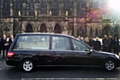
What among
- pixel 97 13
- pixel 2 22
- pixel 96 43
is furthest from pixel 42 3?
pixel 96 43

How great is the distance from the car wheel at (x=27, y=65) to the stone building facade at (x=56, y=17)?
3534 cm

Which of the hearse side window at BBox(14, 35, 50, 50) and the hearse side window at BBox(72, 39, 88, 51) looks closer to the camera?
the hearse side window at BBox(14, 35, 50, 50)

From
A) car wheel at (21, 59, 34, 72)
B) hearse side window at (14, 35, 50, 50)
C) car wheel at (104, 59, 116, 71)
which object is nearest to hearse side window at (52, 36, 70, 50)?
hearse side window at (14, 35, 50, 50)

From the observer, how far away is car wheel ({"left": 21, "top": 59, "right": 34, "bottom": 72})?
8859 mm

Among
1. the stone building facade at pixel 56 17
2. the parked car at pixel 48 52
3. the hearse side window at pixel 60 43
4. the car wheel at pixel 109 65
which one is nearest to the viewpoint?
the parked car at pixel 48 52

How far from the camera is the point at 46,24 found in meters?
44.3

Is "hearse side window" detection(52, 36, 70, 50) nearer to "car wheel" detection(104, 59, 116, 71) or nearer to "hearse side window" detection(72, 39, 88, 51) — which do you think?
"hearse side window" detection(72, 39, 88, 51)

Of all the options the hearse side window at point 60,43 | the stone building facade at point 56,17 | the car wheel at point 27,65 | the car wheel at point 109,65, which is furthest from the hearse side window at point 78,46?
the stone building facade at point 56,17

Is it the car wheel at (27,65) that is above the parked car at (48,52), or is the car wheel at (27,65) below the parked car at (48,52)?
below

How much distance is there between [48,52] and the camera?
8.85 m

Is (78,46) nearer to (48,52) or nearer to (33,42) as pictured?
(48,52)

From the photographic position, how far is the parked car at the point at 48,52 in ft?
29.0

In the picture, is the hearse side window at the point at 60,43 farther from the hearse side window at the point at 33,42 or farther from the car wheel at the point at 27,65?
the car wheel at the point at 27,65

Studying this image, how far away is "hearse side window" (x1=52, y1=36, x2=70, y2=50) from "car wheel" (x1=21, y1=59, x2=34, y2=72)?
125 centimetres
